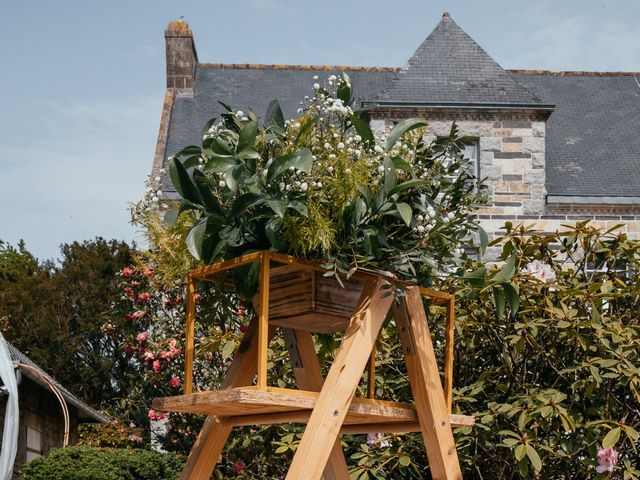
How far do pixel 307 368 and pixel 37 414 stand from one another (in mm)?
9261

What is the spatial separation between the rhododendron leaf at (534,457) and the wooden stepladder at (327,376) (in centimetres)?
136

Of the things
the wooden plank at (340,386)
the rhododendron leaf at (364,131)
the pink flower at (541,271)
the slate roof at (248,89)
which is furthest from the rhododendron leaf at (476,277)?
the slate roof at (248,89)

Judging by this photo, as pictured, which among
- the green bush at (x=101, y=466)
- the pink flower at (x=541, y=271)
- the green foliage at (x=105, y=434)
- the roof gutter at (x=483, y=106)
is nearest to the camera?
the pink flower at (x=541, y=271)

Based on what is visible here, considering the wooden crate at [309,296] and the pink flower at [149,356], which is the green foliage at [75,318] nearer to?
the pink flower at [149,356]

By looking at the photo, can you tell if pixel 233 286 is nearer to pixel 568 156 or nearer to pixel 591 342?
pixel 591 342

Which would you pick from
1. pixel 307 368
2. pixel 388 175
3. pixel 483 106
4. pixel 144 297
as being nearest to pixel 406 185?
pixel 388 175

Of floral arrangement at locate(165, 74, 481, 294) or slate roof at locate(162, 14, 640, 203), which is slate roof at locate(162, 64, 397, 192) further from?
floral arrangement at locate(165, 74, 481, 294)

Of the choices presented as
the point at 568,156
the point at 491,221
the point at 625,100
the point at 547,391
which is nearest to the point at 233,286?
the point at 547,391

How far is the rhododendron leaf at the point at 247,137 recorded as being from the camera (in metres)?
3.30

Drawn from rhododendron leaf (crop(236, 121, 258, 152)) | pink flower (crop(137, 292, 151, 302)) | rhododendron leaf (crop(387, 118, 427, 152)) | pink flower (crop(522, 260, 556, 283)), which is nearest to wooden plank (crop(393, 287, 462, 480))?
rhododendron leaf (crop(387, 118, 427, 152))

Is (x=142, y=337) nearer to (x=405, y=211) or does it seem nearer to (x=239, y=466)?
(x=239, y=466)

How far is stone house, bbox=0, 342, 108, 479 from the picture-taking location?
1116 centimetres

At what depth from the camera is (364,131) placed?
3.56 metres

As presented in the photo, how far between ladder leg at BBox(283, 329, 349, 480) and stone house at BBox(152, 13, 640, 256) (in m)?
10.4
